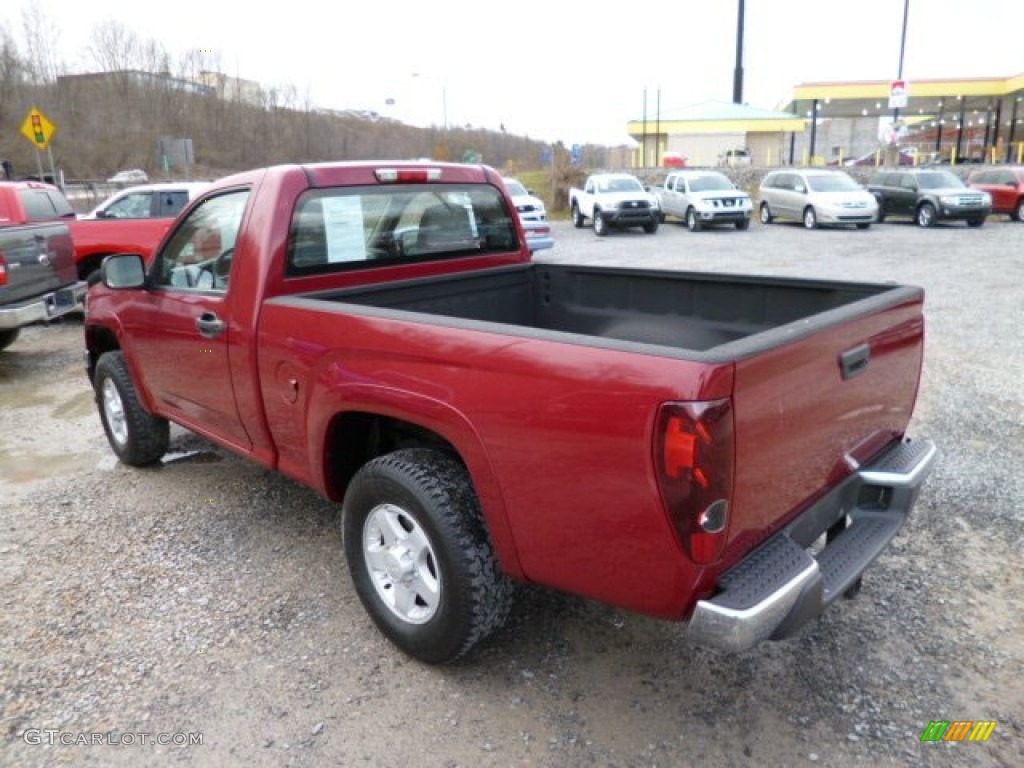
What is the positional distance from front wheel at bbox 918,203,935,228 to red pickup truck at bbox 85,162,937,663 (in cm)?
2213

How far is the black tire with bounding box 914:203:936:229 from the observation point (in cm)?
2280

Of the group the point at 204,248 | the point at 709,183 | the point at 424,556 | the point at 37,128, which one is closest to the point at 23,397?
the point at 204,248

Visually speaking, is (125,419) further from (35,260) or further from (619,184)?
(619,184)

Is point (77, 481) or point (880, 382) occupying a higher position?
point (880, 382)

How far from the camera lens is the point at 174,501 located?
4676 mm

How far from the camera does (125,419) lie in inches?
198

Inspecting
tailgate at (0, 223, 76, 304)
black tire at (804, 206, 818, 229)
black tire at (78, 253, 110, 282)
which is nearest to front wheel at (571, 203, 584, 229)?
black tire at (804, 206, 818, 229)

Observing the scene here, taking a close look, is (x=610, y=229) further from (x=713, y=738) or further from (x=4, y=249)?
(x=713, y=738)

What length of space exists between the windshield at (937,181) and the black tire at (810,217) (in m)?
3.66

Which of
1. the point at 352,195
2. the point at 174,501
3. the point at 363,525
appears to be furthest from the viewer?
the point at 174,501

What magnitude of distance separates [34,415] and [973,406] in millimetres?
7644

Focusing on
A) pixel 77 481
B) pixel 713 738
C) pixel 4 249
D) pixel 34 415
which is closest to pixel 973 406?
pixel 713 738

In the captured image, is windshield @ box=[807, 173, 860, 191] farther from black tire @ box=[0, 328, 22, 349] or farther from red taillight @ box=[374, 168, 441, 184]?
red taillight @ box=[374, 168, 441, 184]

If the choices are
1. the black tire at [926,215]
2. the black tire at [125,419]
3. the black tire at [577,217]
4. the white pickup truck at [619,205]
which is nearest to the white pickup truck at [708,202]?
the white pickup truck at [619,205]
